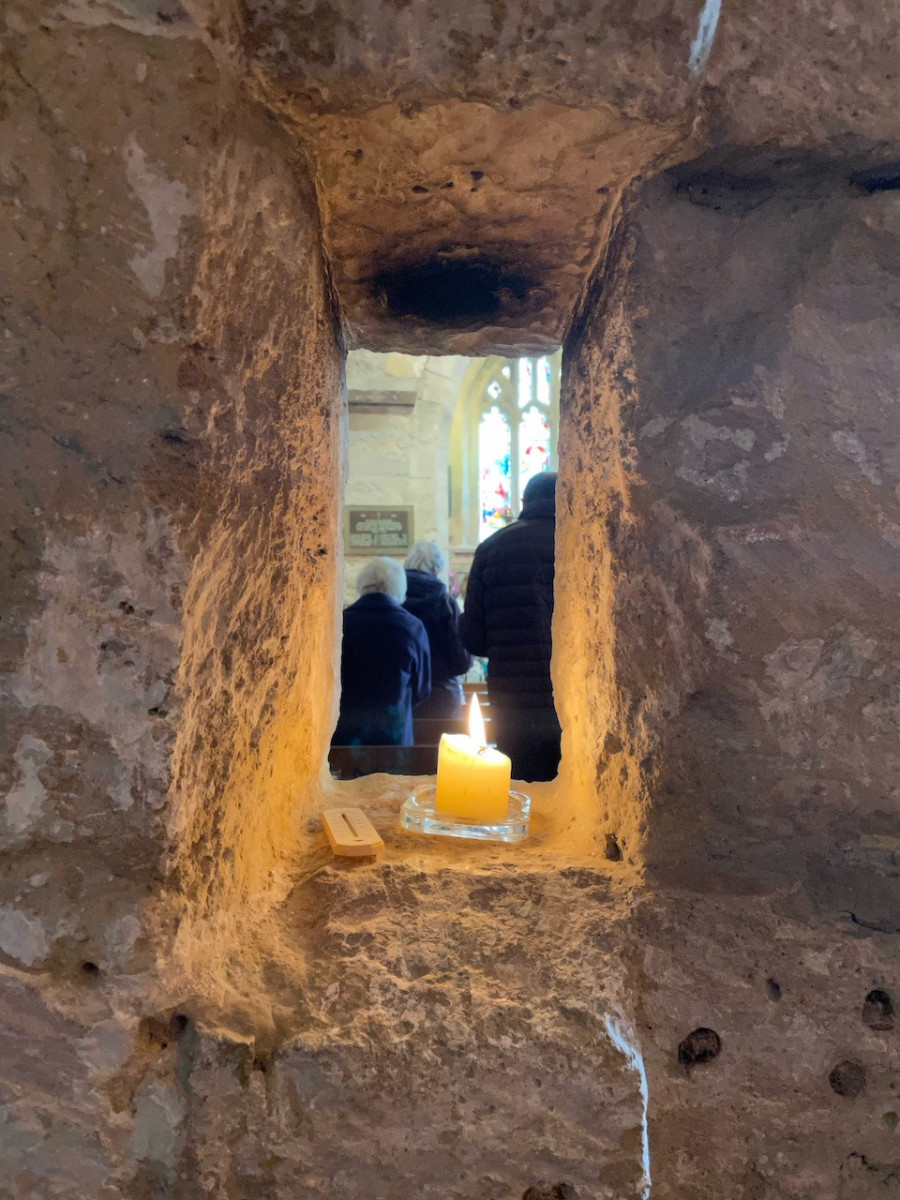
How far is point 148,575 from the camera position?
0.68 m

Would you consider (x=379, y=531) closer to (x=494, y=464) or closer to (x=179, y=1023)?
(x=494, y=464)

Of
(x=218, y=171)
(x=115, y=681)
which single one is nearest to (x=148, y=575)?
(x=115, y=681)

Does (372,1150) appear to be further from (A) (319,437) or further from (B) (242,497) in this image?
(A) (319,437)

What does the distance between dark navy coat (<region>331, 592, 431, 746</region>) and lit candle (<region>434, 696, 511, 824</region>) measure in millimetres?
1334

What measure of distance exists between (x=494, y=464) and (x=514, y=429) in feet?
1.35

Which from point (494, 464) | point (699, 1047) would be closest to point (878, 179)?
point (699, 1047)

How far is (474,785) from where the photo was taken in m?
1.05

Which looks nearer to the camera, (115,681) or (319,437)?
(115,681)

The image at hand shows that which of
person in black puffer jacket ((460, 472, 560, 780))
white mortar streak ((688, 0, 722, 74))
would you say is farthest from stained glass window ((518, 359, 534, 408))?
white mortar streak ((688, 0, 722, 74))

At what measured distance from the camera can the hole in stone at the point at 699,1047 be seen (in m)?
0.76

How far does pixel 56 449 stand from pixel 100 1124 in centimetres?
58

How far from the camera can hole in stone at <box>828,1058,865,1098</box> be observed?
0.75m

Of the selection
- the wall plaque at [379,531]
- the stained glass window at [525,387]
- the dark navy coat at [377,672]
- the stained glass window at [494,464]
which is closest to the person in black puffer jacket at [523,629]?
the dark navy coat at [377,672]

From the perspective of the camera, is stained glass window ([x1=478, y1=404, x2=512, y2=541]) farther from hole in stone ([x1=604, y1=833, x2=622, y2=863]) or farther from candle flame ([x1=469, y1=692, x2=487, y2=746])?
hole in stone ([x1=604, y1=833, x2=622, y2=863])
